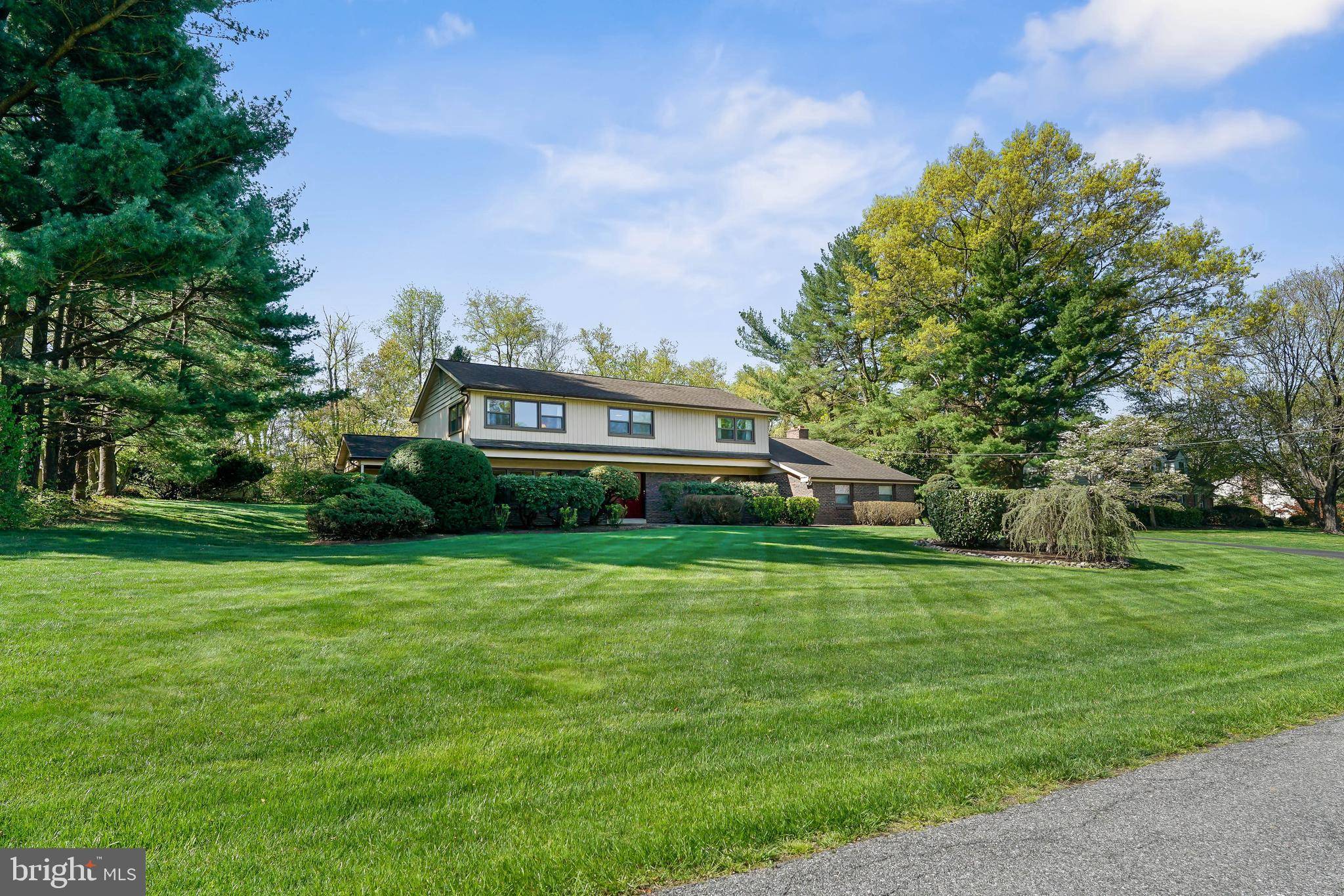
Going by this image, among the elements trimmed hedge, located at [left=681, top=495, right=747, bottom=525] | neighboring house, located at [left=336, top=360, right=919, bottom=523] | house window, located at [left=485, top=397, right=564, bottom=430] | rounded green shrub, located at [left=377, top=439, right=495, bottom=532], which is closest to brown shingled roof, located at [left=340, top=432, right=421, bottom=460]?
neighboring house, located at [left=336, top=360, right=919, bottom=523]

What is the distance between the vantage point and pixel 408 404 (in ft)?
129

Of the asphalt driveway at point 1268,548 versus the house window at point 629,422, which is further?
the house window at point 629,422

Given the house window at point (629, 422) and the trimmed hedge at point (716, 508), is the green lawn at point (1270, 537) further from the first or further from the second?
the house window at point (629, 422)

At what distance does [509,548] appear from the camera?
445 inches

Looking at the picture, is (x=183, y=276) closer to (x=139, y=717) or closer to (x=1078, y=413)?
(x=139, y=717)

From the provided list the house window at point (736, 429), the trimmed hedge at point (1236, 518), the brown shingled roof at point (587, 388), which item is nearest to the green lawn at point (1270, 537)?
the trimmed hedge at point (1236, 518)

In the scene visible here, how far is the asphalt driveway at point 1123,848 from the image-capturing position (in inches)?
101

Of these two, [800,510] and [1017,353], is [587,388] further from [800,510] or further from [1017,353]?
[1017,353]

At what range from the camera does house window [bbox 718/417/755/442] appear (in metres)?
28.1

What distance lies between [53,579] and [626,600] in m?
6.34

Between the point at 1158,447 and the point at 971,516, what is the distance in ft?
71.6

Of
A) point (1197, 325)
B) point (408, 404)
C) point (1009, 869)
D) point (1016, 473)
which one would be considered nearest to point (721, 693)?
point (1009, 869)

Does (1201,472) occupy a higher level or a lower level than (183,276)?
lower

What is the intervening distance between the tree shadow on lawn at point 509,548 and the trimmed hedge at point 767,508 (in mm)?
6764
